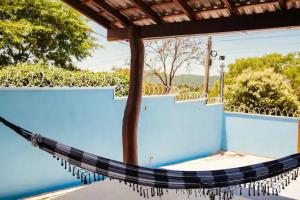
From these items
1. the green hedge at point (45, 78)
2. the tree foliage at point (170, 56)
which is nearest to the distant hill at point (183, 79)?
the tree foliage at point (170, 56)

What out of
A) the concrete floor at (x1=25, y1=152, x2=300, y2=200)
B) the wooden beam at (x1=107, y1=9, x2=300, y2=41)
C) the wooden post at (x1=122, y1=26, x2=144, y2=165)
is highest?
the wooden beam at (x1=107, y1=9, x2=300, y2=41)

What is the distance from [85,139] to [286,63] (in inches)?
638

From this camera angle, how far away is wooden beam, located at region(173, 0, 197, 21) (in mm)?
2941

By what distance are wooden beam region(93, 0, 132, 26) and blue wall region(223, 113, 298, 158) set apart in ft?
15.6

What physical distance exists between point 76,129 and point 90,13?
74.5 inches

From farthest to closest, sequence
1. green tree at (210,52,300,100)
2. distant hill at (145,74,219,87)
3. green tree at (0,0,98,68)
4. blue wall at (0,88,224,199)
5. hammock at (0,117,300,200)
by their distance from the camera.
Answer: green tree at (210,52,300,100) → distant hill at (145,74,219,87) → green tree at (0,0,98,68) → blue wall at (0,88,224,199) → hammock at (0,117,300,200)

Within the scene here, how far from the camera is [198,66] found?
15.7 metres

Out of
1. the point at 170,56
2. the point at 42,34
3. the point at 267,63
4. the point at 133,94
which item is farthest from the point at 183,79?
the point at 133,94

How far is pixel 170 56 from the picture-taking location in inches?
595

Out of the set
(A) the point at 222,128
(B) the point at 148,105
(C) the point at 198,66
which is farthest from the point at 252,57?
(B) the point at 148,105

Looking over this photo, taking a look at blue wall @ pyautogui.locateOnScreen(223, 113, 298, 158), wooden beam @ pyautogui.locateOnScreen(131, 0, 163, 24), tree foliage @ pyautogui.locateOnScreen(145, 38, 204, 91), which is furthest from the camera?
tree foliage @ pyautogui.locateOnScreen(145, 38, 204, 91)

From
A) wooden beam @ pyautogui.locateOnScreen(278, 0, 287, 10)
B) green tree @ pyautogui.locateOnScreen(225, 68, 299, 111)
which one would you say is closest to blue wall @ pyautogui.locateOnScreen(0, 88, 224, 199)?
green tree @ pyautogui.locateOnScreen(225, 68, 299, 111)

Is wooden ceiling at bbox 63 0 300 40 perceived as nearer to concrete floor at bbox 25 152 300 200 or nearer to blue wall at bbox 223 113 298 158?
concrete floor at bbox 25 152 300 200

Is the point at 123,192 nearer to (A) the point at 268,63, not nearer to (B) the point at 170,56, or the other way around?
(B) the point at 170,56
